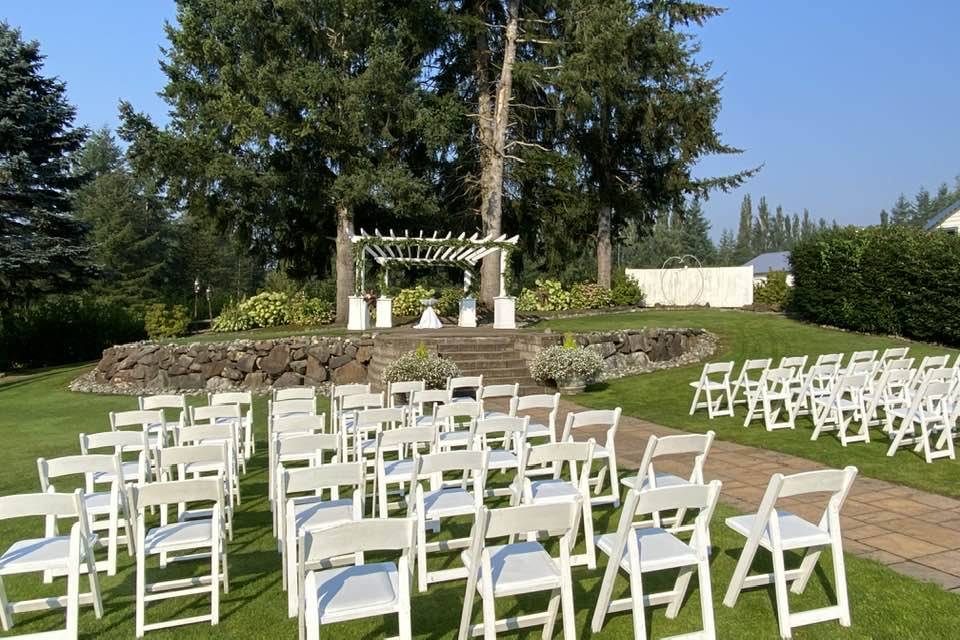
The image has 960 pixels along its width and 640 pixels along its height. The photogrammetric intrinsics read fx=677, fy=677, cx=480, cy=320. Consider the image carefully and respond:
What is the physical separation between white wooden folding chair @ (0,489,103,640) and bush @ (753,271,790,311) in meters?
24.3

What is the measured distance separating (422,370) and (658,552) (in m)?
8.17

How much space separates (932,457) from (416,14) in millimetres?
18922

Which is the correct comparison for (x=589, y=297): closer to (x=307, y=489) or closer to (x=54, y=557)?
(x=307, y=489)

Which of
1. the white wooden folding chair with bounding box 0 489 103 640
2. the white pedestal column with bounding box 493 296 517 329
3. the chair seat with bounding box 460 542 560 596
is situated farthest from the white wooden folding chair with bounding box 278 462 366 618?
the white pedestal column with bounding box 493 296 517 329

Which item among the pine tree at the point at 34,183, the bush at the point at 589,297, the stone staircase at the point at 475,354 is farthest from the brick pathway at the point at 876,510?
the pine tree at the point at 34,183

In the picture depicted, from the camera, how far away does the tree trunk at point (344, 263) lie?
20.8 m

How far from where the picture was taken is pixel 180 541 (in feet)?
11.9

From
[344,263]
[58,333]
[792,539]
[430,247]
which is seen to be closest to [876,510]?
[792,539]

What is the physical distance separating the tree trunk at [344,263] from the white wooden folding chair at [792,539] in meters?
18.1

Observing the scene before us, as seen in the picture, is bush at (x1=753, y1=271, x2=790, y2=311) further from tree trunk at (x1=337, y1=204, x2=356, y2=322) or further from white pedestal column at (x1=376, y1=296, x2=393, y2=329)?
tree trunk at (x1=337, y1=204, x2=356, y2=322)

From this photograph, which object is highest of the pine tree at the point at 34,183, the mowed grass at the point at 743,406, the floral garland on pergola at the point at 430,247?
the pine tree at the point at 34,183

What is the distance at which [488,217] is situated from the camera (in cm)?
2172

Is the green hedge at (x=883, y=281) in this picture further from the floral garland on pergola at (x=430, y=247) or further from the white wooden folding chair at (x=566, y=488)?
the white wooden folding chair at (x=566, y=488)

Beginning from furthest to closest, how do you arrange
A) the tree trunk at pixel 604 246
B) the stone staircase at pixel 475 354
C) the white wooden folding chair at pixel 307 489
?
the tree trunk at pixel 604 246 → the stone staircase at pixel 475 354 → the white wooden folding chair at pixel 307 489
